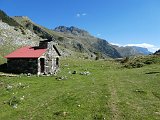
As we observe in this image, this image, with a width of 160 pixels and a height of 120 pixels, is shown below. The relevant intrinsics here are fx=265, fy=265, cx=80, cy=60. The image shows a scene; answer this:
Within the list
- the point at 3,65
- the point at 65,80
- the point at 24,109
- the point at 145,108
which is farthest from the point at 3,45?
the point at 145,108

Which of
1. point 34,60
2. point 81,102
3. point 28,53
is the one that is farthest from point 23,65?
point 81,102

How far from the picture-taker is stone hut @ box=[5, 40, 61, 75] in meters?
56.7

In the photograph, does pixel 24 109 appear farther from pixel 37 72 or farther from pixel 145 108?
pixel 37 72

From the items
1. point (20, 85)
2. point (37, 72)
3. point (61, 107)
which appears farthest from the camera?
point (37, 72)

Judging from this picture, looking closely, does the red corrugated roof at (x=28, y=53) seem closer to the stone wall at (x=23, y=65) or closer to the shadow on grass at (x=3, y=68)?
the stone wall at (x=23, y=65)

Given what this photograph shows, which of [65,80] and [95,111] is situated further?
[65,80]

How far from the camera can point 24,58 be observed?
5753 centimetres

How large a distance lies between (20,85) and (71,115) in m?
16.9

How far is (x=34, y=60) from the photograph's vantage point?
186 feet

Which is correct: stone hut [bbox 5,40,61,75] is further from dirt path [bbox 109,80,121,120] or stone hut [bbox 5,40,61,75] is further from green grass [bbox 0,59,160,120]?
dirt path [bbox 109,80,121,120]

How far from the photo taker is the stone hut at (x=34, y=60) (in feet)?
186

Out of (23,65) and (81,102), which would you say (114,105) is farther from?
(23,65)

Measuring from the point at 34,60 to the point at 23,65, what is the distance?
9.60 feet

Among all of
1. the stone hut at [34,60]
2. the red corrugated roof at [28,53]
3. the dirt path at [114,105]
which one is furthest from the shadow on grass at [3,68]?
the dirt path at [114,105]
